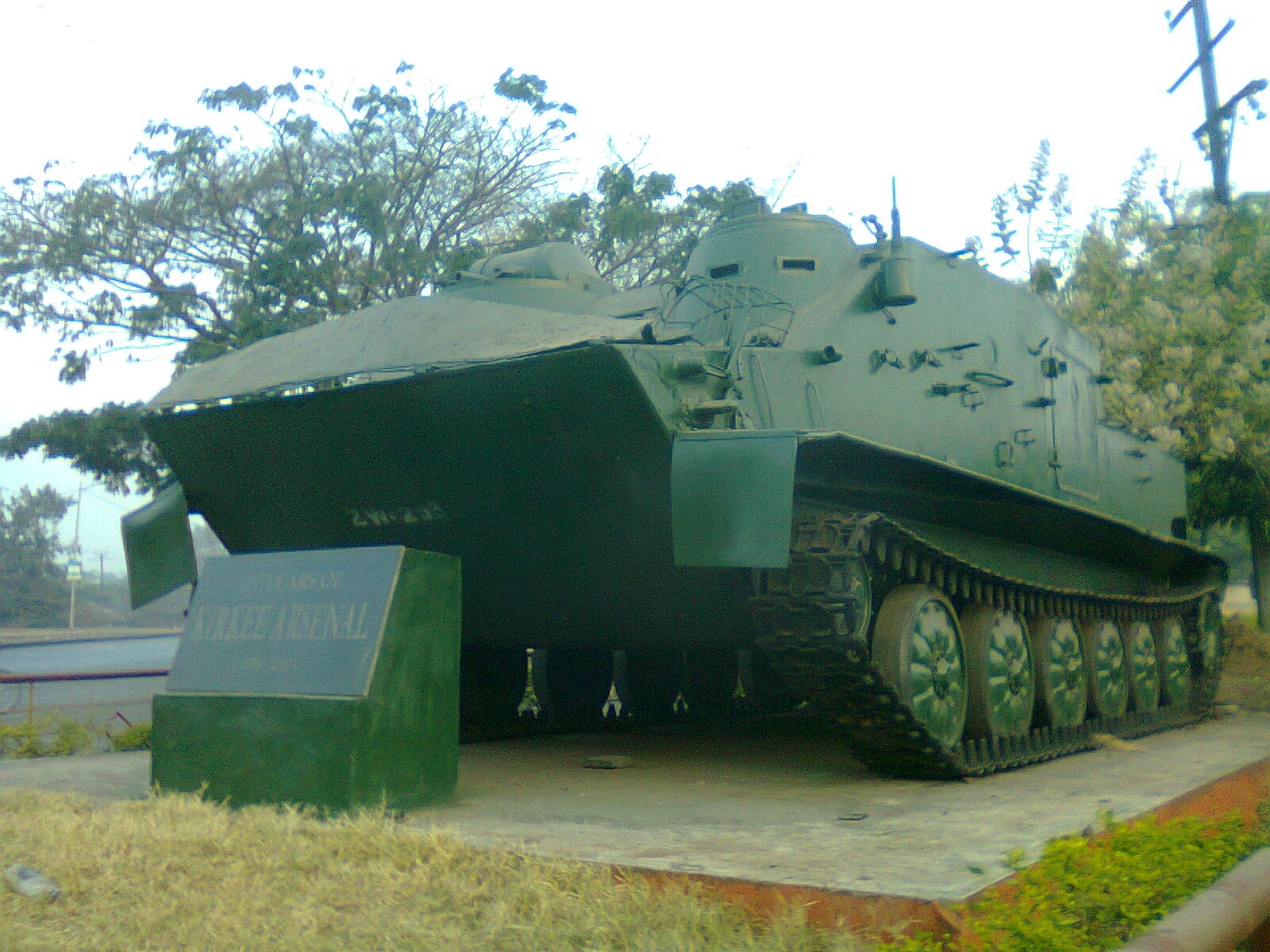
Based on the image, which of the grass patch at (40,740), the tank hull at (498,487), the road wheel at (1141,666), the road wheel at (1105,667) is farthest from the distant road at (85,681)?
the road wheel at (1141,666)

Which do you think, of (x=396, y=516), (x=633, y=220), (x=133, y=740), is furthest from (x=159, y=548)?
(x=633, y=220)

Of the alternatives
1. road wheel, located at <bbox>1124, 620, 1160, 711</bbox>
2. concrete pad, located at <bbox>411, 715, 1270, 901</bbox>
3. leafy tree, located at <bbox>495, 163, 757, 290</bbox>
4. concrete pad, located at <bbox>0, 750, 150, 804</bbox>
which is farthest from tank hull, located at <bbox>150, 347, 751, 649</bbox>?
leafy tree, located at <bbox>495, 163, 757, 290</bbox>

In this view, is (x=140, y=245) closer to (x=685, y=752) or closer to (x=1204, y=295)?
(x=685, y=752)

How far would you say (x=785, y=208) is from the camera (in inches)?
288

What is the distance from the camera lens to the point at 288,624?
17.5 ft

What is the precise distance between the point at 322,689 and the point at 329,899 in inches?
55.3

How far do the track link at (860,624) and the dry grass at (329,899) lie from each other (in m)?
1.96

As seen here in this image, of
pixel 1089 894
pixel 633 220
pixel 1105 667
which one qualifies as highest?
pixel 633 220

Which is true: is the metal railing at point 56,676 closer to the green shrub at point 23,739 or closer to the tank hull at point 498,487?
the green shrub at point 23,739

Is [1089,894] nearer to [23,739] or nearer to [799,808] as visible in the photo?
[799,808]

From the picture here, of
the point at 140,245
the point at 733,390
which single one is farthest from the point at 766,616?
the point at 140,245

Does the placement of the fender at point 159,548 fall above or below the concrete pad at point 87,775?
above

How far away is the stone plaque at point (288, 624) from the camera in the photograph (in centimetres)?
505

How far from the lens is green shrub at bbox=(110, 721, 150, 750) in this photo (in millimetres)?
8188
